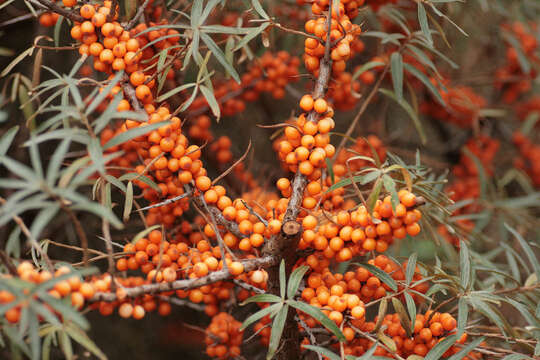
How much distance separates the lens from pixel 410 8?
1492 mm

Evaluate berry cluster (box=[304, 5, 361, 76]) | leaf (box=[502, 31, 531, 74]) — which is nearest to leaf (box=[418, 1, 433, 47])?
berry cluster (box=[304, 5, 361, 76])

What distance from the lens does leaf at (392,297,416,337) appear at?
2.71 ft

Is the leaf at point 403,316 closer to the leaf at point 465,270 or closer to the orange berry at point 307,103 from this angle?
the leaf at point 465,270

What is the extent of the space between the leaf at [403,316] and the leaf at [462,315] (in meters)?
0.08

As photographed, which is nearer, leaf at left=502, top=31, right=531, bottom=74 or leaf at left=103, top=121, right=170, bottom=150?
leaf at left=103, top=121, right=170, bottom=150

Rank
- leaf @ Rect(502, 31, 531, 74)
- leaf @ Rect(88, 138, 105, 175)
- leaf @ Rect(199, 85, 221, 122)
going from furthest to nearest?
leaf @ Rect(502, 31, 531, 74), leaf @ Rect(199, 85, 221, 122), leaf @ Rect(88, 138, 105, 175)

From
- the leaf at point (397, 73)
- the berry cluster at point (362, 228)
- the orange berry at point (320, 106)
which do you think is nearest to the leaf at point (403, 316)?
the berry cluster at point (362, 228)

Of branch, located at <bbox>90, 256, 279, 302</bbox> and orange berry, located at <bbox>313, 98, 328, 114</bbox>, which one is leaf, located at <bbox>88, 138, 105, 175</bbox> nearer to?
branch, located at <bbox>90, 256, 279, 302</bbox>

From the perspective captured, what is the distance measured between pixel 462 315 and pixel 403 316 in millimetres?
98

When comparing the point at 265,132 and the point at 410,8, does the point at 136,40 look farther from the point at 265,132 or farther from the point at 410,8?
the point at 265,132

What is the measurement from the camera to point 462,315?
2.70 ft

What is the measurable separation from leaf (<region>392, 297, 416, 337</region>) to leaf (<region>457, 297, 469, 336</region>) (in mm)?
77

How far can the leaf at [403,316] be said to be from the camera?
83cm

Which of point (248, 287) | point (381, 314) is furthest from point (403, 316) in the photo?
point (248, 287)
